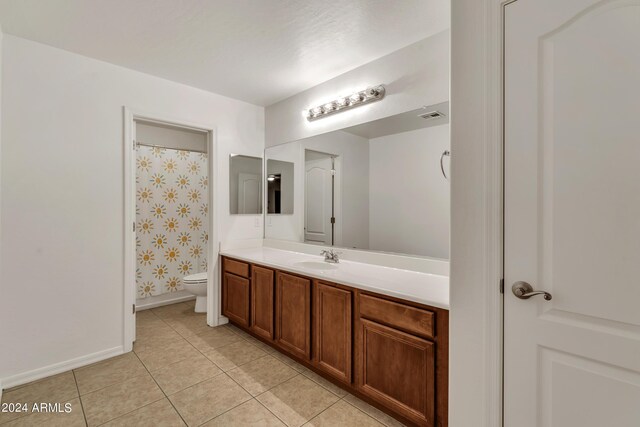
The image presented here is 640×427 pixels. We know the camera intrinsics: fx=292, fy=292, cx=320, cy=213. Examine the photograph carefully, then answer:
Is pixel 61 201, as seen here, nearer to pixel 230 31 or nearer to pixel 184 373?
pixel 184 373

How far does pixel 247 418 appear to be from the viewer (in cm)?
175

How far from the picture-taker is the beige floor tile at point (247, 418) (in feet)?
5.58

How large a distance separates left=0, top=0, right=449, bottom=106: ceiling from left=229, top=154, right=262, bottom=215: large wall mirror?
3.21 feet

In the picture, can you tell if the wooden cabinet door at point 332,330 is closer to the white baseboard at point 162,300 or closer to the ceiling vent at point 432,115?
the ceiling vent at point 432,115

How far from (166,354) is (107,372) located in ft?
1.35

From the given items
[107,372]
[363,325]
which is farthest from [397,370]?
[107,372]

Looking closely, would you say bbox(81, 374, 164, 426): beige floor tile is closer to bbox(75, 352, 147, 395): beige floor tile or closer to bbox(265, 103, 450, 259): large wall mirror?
bbox(75, 352, 147, 395): beige floor tile

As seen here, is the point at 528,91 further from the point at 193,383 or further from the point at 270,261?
the point at 193,383

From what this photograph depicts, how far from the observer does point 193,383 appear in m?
2.10

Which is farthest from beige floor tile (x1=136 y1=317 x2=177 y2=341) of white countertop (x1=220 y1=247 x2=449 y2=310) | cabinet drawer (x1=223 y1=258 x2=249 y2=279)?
white countertop (x1=220 y1=247 x2=449 y2=310)

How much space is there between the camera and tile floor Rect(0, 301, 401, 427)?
1744mm

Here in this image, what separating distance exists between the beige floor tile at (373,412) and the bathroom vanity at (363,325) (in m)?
0.03

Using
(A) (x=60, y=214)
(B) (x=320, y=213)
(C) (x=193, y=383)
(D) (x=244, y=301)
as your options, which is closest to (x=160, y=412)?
(C) (x=193, y=383)

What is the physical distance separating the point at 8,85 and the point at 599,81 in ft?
11.0
